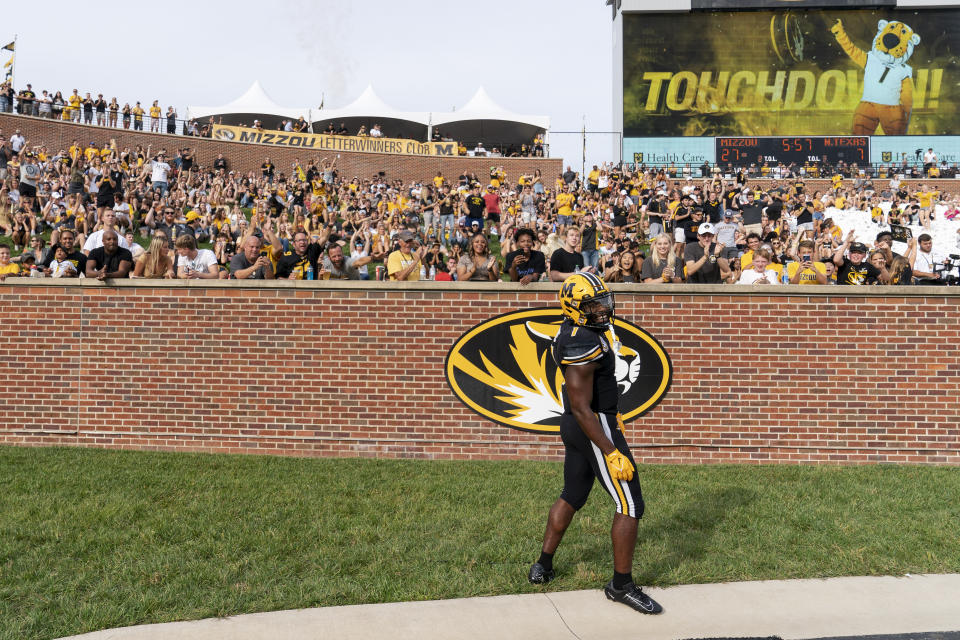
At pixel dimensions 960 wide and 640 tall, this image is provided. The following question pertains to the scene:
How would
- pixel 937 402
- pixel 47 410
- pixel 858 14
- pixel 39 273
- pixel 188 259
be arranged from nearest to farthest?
pixel 937 402
pixel 47 410
pixel 188 259
pixel 39 273
pixel 858 14

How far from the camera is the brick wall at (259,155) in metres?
29.1

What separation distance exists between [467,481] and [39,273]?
5.99 meters

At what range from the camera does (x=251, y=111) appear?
36.0m

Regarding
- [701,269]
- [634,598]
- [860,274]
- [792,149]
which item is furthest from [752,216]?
[792,149]

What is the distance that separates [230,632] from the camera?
399 cm

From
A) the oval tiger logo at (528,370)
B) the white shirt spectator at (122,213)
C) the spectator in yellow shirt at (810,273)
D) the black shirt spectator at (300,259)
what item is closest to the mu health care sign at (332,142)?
the white shirt spectator at (122,213)

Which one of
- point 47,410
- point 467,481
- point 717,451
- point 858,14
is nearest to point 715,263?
point 717,451

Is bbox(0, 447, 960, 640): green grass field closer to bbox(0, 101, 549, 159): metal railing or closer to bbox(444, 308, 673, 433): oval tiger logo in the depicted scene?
bbox(444, 308, 673, 433): oval tiger logo

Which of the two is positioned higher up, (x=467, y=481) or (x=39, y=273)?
(x=39, y=273)

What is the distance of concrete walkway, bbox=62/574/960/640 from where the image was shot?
400cm

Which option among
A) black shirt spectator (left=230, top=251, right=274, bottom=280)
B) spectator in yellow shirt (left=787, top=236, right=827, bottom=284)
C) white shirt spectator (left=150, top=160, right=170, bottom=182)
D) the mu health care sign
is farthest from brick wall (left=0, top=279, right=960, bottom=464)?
the mu health care sign

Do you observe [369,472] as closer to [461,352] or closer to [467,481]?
[467,481]

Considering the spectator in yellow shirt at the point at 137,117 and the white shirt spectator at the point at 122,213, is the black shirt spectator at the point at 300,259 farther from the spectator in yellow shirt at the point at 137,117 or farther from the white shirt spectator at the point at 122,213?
the spectator in yellow shirt at the point at 137,117

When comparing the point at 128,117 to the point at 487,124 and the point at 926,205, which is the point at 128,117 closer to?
the point at 487,124
